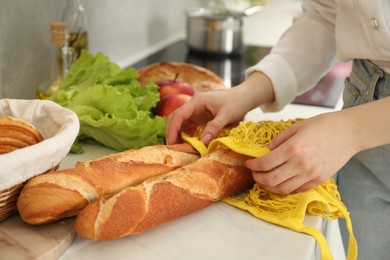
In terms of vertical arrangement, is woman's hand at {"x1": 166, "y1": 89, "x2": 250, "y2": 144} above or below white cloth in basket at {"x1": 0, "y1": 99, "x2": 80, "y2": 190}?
below

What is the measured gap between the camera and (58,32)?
3.94ft

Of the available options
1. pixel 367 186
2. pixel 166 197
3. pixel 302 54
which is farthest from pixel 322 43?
pixel 166 197

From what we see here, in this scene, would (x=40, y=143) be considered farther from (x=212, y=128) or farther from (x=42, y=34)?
(x=42, y=34)

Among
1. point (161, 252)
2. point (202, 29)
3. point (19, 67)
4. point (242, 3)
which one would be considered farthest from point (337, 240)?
point (242, 3)

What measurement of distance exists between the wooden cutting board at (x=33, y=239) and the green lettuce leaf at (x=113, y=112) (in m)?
0.27

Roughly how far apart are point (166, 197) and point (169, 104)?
15.4 inches

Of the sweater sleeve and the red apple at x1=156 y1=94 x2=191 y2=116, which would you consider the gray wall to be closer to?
the red apple at x1=156 y1=94 x2=191 y2=116

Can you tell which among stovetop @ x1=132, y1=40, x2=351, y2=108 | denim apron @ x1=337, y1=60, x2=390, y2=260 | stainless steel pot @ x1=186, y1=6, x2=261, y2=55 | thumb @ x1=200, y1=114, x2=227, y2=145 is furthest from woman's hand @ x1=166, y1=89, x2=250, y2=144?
stainless steel pot @ x1=186, y1=6, x2=261, y2=55

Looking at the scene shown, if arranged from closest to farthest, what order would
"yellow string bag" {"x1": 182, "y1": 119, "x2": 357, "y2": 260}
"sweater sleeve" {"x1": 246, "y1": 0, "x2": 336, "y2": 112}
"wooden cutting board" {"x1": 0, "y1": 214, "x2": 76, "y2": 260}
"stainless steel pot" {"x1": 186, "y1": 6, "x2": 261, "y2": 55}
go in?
"wooden cutting board" {"x1": 0, "y1": 214, "x2": 76, "y2": 260} < "yellow string bag" {"x1": 182, "y1": 119, "x2": 357, "y2": 260} < "sweater sleeve" {"x1": 246, "y1": 0, "x2": 336, "y2": 112} < "stainless steel pot" {"x1": 186, "y1": 6, "x2": 261, "y2": 55}

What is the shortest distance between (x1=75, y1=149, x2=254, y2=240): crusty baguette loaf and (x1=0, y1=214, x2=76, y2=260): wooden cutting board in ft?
0.10

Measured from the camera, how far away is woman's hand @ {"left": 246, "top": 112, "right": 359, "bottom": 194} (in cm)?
80

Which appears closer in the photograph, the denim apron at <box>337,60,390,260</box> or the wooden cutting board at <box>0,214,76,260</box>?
the wooden cutting board at <box>0,214,76,260</box>

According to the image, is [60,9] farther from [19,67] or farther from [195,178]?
[195,178]

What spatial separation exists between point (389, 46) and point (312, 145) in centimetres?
25
